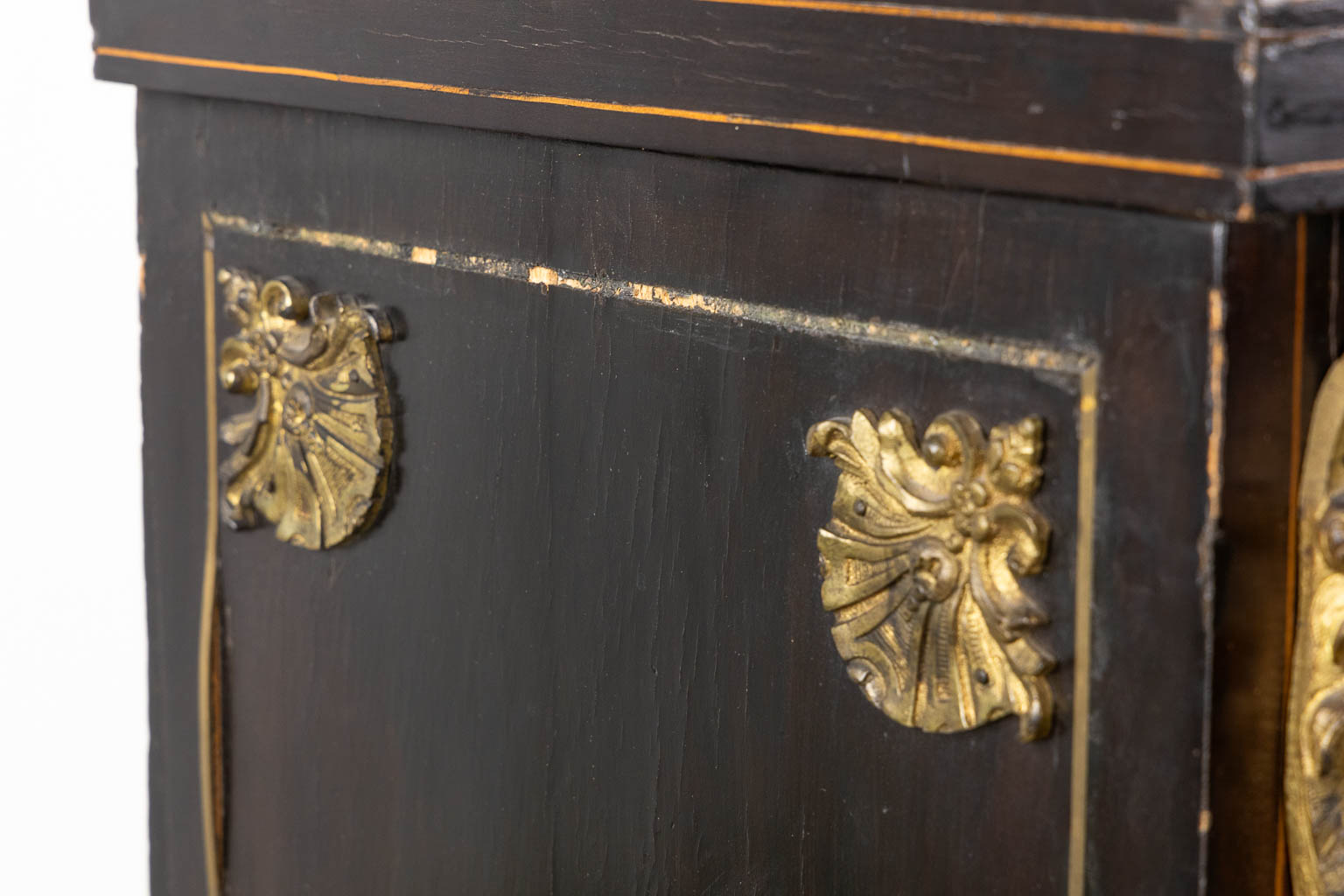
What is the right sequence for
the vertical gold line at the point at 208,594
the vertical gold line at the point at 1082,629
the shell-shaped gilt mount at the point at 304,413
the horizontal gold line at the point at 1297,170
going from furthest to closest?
1. the vertical gold line at the point at 208,594
2. the shell-shaped gilt mount at the point at 304,413
3. the vertical gold line at the point at 1082,629
4. the horizontal gold line at the point at 1297,170

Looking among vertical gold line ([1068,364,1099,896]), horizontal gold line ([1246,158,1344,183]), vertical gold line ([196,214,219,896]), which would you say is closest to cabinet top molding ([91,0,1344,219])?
horizontal gold line ([1246,158,1344,183])

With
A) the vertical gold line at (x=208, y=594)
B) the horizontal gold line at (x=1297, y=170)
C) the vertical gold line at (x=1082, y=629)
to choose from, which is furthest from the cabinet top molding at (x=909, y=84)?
the vertical gold line at (x=208, y=594)

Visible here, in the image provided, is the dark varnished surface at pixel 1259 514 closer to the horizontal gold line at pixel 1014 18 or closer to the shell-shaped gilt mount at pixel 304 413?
the horizontal gold line at pixel 1014 18

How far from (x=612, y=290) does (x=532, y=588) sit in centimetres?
22

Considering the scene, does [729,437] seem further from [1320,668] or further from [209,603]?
[209,603]

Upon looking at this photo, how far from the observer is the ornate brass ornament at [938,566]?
3.10ft

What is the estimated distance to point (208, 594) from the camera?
61.2 inches

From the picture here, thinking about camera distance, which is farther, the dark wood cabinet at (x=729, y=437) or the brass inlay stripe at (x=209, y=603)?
the brass inlay stripe at (x=209, y=603)

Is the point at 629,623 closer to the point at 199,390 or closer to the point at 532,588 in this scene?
the point at 532,588

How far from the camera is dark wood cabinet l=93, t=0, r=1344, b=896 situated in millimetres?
870

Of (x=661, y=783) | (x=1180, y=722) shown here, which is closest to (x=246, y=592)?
(x=661, y=783)

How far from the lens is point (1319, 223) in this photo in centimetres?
86

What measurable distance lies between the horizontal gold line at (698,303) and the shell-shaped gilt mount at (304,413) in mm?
40

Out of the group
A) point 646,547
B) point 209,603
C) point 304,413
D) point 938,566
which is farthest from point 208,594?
point 938,566
